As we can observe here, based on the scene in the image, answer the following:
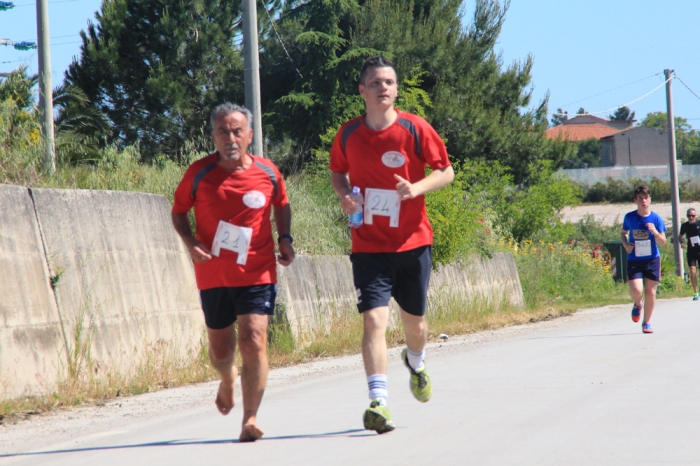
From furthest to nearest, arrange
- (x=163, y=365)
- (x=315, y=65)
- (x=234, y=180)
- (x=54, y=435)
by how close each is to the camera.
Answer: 1. (x=315, y=65)
2. (x=163, y=365)
3. (x=54, y=435)
4. (x=234, y=180)

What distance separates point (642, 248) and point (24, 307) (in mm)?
8827

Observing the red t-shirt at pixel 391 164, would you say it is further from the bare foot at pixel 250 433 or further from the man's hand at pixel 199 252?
the bare foot at pixel 250 433

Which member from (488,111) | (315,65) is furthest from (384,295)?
(488,111)

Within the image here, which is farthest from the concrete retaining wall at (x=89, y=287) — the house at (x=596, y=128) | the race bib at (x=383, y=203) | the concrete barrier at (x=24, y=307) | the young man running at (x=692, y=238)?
the house at (x=596, y=128)

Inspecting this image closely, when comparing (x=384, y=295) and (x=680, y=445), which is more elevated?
(x=384, y=295)

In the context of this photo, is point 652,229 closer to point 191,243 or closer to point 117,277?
point 117,277

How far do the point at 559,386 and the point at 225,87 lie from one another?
28435mm

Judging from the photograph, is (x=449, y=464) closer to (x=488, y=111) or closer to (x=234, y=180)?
(x=234, y=180)

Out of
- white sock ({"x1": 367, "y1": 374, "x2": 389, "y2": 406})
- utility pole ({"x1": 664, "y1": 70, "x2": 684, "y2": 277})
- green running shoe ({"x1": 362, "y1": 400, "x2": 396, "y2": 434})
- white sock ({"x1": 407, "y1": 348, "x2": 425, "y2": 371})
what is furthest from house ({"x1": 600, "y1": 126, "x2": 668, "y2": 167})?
green running shoe ({"x1": 362, "y1": 400, "x2": 396, "y2": 434})

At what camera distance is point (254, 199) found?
5648 mm

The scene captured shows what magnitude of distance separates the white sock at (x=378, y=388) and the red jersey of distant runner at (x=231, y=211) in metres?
0.87

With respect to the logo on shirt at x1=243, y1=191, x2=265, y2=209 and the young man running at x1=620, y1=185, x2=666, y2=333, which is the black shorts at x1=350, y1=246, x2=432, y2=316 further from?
the young man running at x1=620, y1=185, x2=666, y2=333

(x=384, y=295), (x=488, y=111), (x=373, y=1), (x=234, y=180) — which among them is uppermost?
(x=373, y=1)

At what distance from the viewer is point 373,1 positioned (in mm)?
32281
